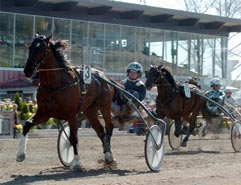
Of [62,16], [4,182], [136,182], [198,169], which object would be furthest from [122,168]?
[62,16]

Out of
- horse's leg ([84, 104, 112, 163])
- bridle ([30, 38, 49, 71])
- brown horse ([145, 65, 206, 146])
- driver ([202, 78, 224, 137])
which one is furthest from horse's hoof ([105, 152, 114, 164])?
driver ([202, 78, 224, 137])

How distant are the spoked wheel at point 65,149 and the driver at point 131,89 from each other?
1.20 m

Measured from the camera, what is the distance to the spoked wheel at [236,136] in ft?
44.9

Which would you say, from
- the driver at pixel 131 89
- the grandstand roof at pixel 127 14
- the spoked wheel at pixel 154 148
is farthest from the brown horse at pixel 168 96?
the grandstand roof at pixel 127 14

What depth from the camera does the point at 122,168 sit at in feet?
31.1

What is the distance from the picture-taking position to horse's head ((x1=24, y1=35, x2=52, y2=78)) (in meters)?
8.06

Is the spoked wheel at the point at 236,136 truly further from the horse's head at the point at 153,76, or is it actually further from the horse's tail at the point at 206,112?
the horse's head at the point at 153,76

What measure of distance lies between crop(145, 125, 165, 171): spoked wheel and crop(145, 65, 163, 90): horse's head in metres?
3.13

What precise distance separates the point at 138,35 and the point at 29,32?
747 centimetres

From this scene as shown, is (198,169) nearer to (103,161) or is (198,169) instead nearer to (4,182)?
(103,161)

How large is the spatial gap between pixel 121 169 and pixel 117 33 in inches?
884

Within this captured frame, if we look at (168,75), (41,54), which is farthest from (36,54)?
(168,75)

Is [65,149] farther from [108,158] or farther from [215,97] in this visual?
[215,97]

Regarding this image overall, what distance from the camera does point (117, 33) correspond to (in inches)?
1236
